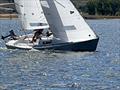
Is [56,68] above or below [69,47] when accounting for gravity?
above

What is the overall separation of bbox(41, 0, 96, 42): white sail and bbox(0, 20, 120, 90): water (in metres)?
1.71

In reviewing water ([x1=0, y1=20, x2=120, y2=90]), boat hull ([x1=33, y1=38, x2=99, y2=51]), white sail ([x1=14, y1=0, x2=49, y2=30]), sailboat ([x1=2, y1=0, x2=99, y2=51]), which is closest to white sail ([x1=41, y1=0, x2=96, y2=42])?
sailboat ([x1=2, y1=0, x2=99, y2=51])

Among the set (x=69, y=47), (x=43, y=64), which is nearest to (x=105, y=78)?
(x=43, y=64)

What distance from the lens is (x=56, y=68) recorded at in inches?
1727

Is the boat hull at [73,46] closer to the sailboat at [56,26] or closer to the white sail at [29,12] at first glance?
the sailboat at [56,26]

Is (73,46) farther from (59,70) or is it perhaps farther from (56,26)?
(59,70)

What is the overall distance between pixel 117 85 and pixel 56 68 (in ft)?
30.5

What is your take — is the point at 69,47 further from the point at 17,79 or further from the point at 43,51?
the point at 17,79

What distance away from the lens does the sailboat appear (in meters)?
58.1

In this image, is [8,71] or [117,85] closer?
[117,85]

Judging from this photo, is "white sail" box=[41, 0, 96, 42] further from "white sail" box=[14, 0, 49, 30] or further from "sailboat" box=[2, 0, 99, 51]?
"white sail" box=[14, 0, 49, 30]

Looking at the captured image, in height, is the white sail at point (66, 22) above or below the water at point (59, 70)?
below

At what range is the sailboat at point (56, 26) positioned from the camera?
58.1m

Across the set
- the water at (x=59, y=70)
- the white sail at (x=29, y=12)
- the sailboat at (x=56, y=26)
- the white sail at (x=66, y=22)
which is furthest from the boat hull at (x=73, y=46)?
the white sail at (x=29, y=12)
